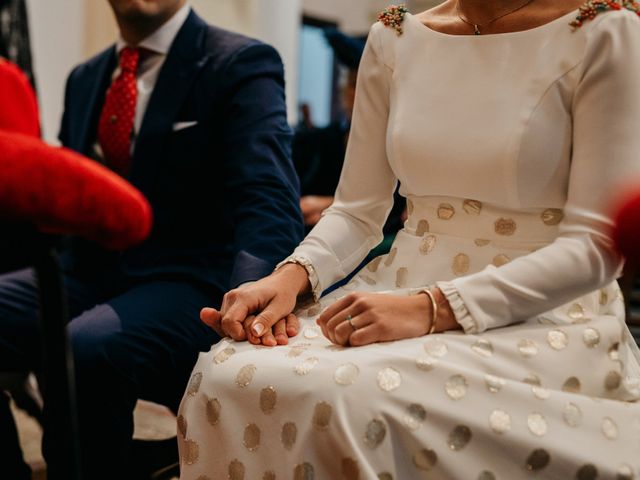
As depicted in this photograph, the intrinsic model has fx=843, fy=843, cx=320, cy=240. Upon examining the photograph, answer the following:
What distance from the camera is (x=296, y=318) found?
4.30ft

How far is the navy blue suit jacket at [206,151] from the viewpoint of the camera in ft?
5.77

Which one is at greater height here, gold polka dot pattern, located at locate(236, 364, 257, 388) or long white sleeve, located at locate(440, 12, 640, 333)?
long white sleeve, located at locate(440, 12, 640, 333)

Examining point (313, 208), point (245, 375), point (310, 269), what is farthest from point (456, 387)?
point (313, 208)

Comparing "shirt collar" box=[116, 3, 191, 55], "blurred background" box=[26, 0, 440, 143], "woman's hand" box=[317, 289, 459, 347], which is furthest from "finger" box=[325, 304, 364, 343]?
"blurred background" box=[26, 0, 440, 143]

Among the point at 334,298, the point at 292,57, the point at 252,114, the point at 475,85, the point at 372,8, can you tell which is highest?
the point at 475,85

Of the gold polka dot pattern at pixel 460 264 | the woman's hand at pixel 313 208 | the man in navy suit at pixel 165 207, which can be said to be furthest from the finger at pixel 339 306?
the woman's hand at pixel 313 208

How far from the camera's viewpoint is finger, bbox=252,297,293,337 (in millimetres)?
1210

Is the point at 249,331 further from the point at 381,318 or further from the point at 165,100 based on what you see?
the point at 165,100

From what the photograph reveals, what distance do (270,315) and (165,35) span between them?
929 mm

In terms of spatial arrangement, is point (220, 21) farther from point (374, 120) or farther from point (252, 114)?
point (374, 120)

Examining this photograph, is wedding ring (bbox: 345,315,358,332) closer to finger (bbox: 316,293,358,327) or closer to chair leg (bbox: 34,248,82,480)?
finger (bbox: 316,293,358,327)

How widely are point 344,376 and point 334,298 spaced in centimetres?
35

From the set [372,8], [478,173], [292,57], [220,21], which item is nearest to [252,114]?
[478,173]

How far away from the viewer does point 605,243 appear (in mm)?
1139
